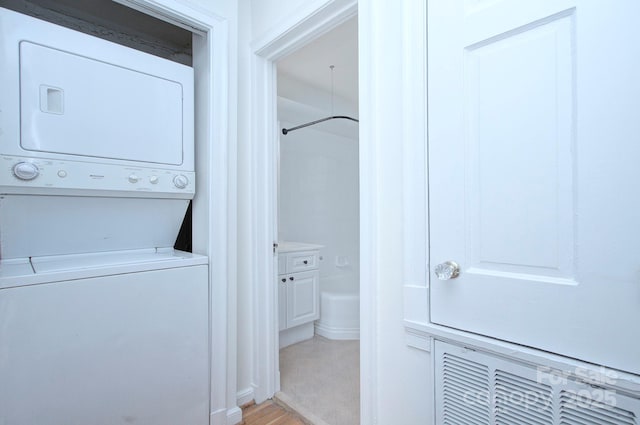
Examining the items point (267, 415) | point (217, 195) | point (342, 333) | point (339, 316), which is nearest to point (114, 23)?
point (217, 195)

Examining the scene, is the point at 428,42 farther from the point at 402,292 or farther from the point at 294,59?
the point at 294,59

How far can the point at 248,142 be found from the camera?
2.04 meters

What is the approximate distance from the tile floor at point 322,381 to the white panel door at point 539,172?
1.18 metres

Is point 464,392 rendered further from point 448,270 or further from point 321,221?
point 321,221

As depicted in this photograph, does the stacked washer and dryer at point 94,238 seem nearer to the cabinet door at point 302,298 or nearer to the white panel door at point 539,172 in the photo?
the cabinet door at point 302,298

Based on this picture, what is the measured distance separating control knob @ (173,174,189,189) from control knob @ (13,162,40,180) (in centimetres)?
56

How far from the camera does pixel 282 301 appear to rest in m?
2.73

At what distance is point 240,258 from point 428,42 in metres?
1.57

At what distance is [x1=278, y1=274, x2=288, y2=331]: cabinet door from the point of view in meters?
2.71

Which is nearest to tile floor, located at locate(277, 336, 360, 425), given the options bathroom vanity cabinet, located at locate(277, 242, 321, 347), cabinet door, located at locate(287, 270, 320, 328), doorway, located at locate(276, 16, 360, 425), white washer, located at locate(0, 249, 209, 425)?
doorway, located at locate(276, 16, 360, 425)

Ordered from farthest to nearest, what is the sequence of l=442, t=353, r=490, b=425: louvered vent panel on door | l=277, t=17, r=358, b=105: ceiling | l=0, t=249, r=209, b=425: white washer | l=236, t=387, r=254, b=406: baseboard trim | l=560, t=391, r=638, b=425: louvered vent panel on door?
l=277, t=17, r=358, b=105: ceiling
l=236, t=387, r=254, b=406: baseboard trim
l=0, t=249, r=209, b=425: white washer
l=442, t=353, r=490, b=425: louvered vent panel on door
l=560, t=391, r=638, b=425: louvered vent panel on door

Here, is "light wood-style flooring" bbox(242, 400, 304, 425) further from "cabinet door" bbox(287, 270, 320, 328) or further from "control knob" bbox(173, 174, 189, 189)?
"control knob" bbox(173, 174, 189, 189)

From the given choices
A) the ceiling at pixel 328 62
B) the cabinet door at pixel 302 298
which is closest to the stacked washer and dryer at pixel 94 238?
the cabinet door at pixel 302 298

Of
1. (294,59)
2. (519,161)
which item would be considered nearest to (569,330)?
(519,161)
